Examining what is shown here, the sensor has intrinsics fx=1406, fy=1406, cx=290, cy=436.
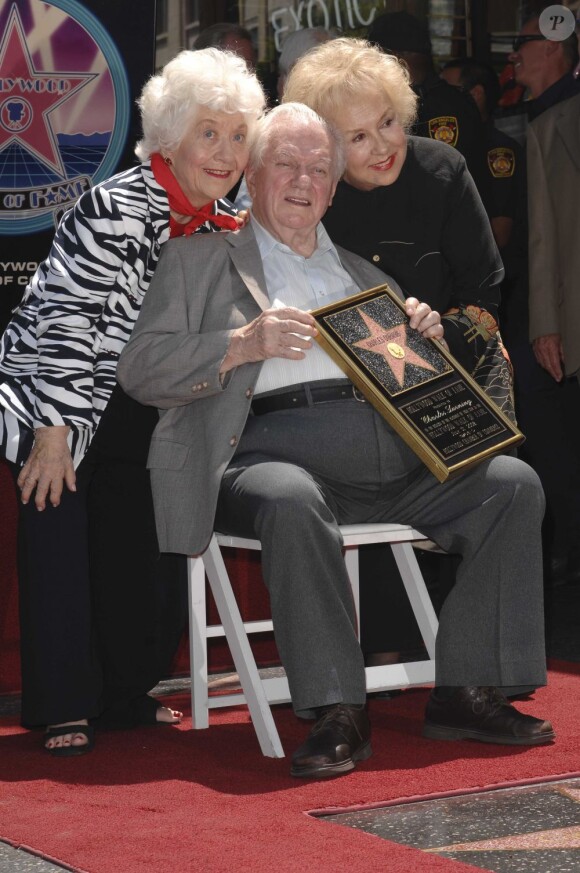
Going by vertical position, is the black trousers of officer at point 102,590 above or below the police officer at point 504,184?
below

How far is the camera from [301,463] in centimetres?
349

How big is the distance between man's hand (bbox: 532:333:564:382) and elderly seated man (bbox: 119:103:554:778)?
6.29ft

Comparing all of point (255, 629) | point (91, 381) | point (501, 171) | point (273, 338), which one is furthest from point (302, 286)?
point (501, 171)

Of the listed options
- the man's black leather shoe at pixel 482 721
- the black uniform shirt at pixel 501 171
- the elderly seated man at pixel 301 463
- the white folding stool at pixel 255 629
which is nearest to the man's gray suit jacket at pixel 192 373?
the elderly seated man at pixel 301 463

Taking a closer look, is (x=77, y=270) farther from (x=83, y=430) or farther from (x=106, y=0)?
(x=106, y=0)

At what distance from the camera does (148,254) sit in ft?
11.7

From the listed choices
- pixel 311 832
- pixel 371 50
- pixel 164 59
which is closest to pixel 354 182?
pixel 371 50

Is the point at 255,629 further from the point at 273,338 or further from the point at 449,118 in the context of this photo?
the point at 449,118

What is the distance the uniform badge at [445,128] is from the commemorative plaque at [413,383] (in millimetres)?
1773

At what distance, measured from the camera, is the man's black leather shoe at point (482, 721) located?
133 inches

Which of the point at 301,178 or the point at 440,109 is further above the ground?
the point at 440,109

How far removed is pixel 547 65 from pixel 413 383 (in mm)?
2847

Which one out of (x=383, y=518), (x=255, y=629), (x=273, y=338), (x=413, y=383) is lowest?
(x=255, y=629)

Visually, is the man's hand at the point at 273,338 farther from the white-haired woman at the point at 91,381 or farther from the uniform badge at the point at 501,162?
the uniform badge at the point at 501,162
